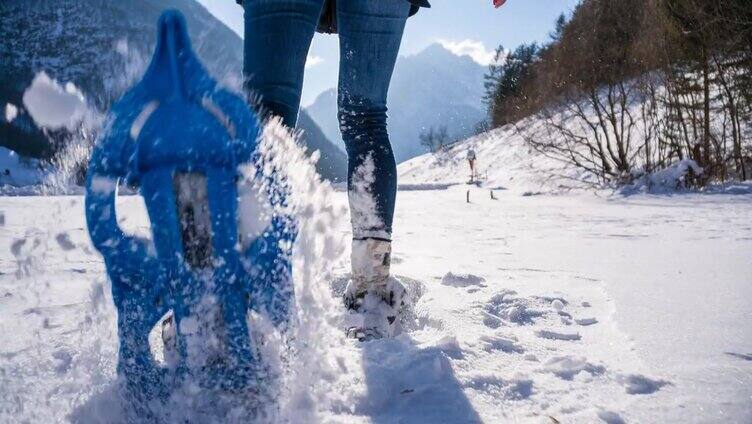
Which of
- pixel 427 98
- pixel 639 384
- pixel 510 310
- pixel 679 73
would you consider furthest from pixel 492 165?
pixel 427 98

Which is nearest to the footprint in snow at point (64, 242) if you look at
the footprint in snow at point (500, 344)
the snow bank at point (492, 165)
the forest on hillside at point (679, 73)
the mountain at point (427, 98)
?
the footprint in snow at point (500, 344)

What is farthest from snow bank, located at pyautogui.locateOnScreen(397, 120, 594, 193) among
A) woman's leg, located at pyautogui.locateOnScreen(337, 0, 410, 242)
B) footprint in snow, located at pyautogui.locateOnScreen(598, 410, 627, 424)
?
footprint in snow, located at pyautogui.locateOnScreen(598, 410, 627, 424)

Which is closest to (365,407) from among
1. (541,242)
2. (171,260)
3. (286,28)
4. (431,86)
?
(171,260)

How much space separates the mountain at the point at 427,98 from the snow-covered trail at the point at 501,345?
106948 mm

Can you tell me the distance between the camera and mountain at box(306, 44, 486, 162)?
117 metres

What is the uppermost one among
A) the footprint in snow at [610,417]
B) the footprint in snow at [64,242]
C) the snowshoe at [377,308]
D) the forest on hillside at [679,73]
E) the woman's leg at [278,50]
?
the forest on hillside at [679,73]

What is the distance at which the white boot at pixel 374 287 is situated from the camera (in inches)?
39.0

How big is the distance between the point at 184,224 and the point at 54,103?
0.27m

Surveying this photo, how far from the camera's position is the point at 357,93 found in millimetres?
1032

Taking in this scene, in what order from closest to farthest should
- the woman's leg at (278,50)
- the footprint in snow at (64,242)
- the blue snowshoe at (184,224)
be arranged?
the blue snowshoe at (184,224) → the footprint in snow at (64,242) → the woman's leg at (278,50)

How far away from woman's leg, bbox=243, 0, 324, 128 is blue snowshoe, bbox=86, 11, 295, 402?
39cm

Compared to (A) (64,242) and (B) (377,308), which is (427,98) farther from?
(A) (64,242)

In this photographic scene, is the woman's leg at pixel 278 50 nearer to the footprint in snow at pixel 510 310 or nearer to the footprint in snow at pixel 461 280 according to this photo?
the footprint in snow at pixel 510 310

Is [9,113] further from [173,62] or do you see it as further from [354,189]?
[354,189]
